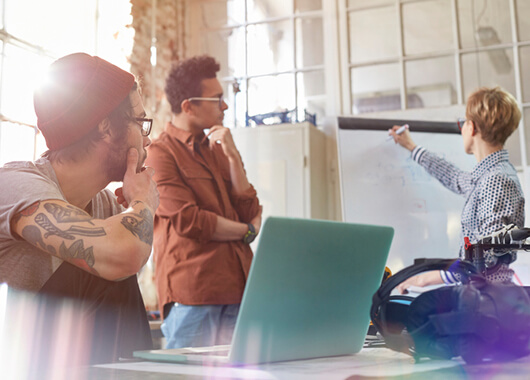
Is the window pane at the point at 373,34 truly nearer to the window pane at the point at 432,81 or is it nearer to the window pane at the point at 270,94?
the window pane at the point at 432,81

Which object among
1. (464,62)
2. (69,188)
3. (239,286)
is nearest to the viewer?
(69,188)

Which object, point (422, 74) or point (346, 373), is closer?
point (346, 373)

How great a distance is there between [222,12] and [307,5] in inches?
25.0

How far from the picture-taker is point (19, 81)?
2.87m

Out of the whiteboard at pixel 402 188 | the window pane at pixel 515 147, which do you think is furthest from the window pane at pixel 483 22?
the whiteboard at pixel 402 188

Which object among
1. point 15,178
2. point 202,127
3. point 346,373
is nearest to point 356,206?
point 202,127

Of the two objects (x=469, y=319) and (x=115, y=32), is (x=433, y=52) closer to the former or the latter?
(x=115, y=32)

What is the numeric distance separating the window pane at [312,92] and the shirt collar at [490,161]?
6.38 ft

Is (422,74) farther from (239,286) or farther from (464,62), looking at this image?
(239,286)

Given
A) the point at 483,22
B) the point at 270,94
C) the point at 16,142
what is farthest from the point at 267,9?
the point at 16,142

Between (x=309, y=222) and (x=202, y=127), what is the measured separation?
152cm

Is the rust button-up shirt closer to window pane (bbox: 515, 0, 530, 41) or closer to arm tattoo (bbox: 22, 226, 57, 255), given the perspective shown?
arm tattoo (bbox: 22, 226, 57, 255)

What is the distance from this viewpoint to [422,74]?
3.76 meters

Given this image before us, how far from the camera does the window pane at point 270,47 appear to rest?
4.06 meters
